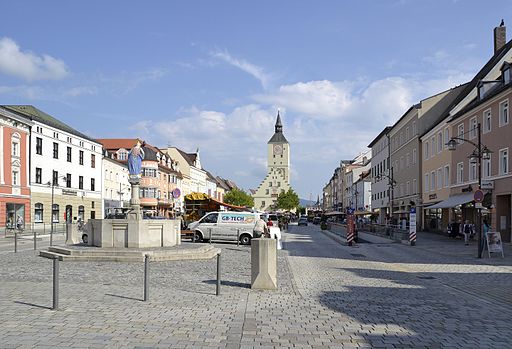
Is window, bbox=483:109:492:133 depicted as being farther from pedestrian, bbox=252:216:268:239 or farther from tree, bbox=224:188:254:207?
tree, bbox=224:188:254:207

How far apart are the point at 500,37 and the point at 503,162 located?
17.5 meters

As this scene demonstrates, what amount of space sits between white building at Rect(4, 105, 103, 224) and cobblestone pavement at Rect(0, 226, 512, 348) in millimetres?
36699

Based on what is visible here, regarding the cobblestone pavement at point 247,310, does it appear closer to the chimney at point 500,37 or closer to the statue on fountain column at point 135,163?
the statue on fountain column at point 135,163

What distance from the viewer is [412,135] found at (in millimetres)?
56188

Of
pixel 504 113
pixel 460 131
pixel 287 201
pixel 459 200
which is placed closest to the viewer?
pixel 504 113

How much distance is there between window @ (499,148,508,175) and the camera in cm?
3078

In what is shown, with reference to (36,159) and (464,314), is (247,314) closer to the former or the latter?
(464,314)

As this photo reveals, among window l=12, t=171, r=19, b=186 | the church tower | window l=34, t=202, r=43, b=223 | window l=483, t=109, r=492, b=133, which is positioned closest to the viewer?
window l=483, t=109, r=492, b=133

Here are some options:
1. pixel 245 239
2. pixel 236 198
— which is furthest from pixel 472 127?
pixel 236 198

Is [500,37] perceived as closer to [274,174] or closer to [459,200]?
[459,200]

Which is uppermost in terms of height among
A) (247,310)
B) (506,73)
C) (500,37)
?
(500,37)

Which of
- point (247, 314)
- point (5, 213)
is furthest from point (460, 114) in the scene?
point (5, 213)

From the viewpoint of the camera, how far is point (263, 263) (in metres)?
12.0

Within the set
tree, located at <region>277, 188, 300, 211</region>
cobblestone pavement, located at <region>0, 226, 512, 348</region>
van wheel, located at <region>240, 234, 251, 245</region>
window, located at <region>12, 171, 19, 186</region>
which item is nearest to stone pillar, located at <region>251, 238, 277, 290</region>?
cobblestone pavement, located at <region>0, 226, 512, 348</region>
